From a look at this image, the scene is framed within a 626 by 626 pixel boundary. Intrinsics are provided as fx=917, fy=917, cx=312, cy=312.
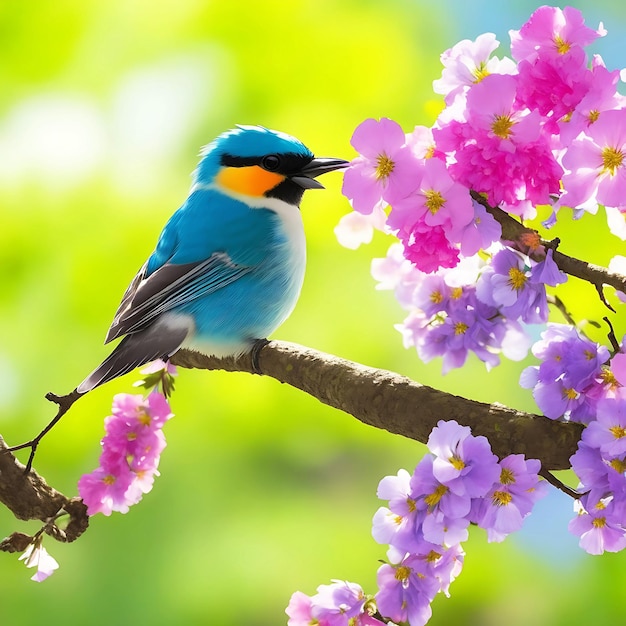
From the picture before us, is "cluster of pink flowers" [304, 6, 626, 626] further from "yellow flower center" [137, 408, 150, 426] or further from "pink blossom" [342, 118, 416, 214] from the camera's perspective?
"yellow flower center" [137, 408, 150, 426]

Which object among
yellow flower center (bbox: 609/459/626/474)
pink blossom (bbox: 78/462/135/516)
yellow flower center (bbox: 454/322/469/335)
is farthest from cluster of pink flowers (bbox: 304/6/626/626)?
pink blossom (bbox: 78/462/135/516)

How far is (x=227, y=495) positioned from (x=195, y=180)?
4.82 feet

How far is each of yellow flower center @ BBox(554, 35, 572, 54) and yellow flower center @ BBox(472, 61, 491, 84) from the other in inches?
3.7

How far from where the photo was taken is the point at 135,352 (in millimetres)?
1467

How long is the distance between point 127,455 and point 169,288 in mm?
291

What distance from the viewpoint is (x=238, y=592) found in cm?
294

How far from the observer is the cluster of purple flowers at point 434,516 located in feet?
3.47

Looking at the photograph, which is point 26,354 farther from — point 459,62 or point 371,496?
point 459,62

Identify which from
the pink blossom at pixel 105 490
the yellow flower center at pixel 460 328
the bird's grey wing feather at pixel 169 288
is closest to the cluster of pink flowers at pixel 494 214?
the yellow flower center at pixel 460 328

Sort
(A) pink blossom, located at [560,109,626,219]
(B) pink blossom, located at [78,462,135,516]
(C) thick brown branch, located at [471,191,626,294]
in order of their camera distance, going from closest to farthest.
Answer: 1. (A) pink blossom, located at [560,109,626,219]
2. (C) thick brown branch, located at [471,191,626,294]
3. (B) pink blossom, located at [78,462,135,516]

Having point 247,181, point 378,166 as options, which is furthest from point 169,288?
point 378,166

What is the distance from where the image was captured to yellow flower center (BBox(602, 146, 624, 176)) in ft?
3.47

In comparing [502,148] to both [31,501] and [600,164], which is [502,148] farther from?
[31,501]

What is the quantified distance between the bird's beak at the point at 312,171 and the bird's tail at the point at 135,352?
371 millimetres
